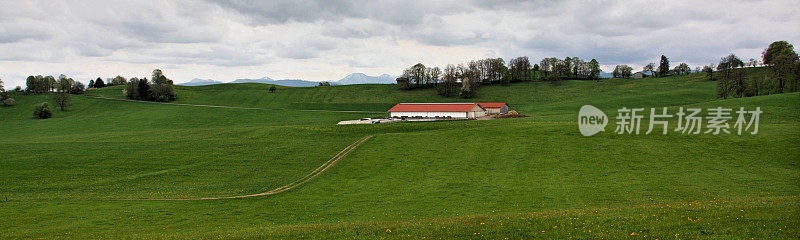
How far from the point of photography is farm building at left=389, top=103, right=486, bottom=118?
82.9 m

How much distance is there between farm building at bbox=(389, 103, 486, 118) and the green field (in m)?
17.9

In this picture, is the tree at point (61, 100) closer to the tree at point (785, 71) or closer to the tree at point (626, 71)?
the tree at point (785, 71)

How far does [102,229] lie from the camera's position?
21750 millimetres

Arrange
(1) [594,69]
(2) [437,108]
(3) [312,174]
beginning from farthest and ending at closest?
(1) [594,69]
(2) [437,108]
(3) [312,174]

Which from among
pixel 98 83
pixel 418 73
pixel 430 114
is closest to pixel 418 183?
pixel 430 114

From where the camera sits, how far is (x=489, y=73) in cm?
14475

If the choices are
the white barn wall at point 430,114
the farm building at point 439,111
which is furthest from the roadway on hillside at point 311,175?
the farm building at point 439,111

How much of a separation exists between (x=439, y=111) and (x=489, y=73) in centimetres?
6838

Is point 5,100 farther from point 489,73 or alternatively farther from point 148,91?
point 489,73

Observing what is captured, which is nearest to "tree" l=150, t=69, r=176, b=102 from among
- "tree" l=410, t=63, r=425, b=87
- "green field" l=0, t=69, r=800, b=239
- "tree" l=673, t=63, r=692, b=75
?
"green field" l=0, t=69, r=800, b=239

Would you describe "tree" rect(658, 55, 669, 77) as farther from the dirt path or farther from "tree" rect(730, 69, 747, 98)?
the dirt path

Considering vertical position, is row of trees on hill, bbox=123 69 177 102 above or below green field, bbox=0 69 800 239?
above

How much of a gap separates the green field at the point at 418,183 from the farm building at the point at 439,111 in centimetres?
1795

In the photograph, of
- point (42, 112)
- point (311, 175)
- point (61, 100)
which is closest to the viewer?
point (311, 175)
